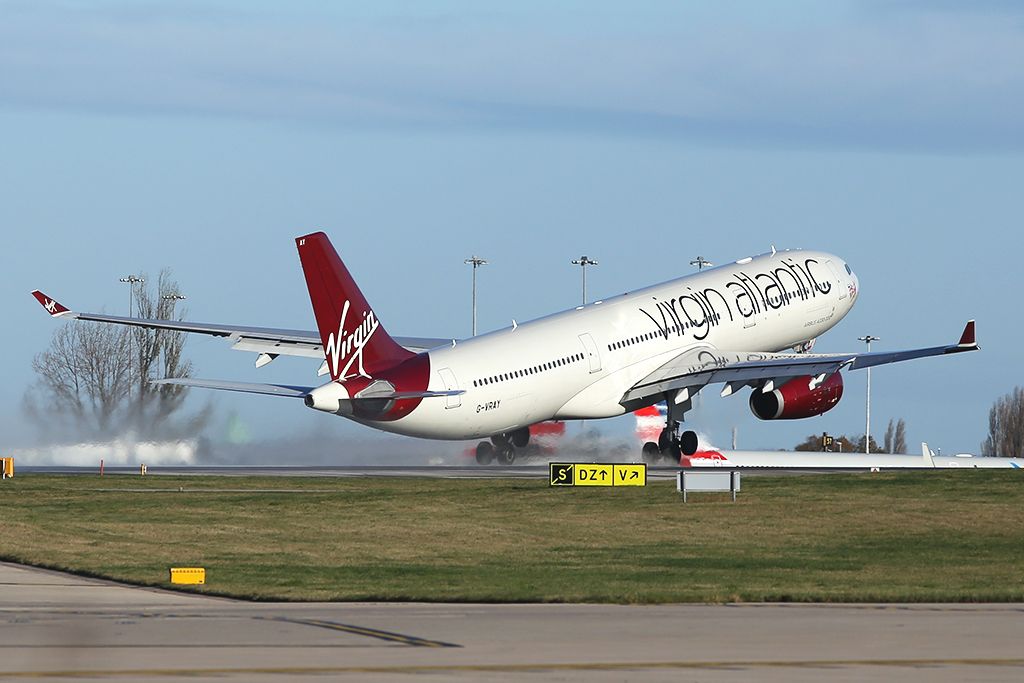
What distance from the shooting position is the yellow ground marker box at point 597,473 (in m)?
53.3

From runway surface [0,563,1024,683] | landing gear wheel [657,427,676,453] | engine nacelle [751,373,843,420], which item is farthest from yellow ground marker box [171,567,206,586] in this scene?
engine nacelle [751,373,843,420]

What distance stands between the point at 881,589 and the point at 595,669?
11682 millimetres

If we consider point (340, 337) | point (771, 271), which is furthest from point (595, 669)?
point (771, 271)

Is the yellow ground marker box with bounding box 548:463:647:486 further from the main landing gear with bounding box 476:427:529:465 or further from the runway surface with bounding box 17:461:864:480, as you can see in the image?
the main landing gear with bounding box 476:427:529:465

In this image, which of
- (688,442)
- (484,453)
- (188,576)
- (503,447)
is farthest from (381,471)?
(188,576)

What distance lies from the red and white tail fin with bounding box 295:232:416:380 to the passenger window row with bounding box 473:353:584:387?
13.7ft

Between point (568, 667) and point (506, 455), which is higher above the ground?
point (506, 455)

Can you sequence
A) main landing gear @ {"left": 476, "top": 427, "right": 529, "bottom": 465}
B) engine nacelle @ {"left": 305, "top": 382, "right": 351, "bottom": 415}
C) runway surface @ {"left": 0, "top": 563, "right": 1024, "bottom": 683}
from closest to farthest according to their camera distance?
1. runway surface @ {"left": 0, "top": 563, "right": 1024, "bottom": 683}
2. engine nacelle @ {"left": 305, "top": 382, "right": 351, "bottom": 415}
3. main landing gear @ {"left": 476, "top": 427, "right": 529, "bottom": 465}

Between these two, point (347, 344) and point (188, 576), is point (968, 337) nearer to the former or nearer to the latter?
point (347, 344)

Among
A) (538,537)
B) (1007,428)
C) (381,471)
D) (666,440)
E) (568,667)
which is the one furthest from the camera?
(1007,428)

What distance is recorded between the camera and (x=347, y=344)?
54.6 meters

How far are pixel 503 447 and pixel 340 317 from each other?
15927mm

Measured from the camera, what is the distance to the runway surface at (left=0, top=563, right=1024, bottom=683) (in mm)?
18984

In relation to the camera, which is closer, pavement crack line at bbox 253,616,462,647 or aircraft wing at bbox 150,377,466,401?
pavement crack line at bbox 253,616,462,647
